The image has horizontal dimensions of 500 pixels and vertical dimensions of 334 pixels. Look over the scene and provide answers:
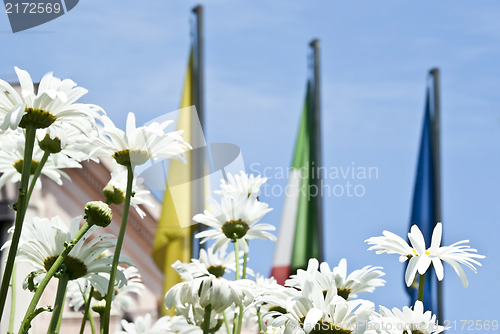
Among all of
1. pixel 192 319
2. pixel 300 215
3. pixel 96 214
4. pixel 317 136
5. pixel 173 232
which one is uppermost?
pixel 317 136

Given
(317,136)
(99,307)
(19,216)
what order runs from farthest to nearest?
(317,136) < (99,307) < (19,216)

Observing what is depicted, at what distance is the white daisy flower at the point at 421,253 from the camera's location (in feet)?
2.97

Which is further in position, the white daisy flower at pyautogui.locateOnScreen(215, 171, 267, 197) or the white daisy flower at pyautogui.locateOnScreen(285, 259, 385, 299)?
the white daisy flower at pyautogui.locateOnScreen(215, 171, 267, 197)

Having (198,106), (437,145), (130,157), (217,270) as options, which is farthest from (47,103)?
(437,145)

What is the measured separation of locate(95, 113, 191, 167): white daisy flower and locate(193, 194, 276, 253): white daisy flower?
17cm

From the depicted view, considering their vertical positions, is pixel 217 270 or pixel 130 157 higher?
pixel 130 157

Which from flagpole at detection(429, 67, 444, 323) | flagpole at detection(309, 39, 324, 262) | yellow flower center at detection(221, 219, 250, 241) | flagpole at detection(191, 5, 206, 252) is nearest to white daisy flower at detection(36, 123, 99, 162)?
yellow flower center at detection(221, 219, 250, 241)

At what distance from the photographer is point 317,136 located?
6.57 metres

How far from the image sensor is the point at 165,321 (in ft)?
3.95

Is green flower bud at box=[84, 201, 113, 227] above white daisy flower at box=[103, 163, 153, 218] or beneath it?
beneath

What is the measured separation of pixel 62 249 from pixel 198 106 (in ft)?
16.1

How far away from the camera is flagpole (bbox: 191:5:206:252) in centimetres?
516

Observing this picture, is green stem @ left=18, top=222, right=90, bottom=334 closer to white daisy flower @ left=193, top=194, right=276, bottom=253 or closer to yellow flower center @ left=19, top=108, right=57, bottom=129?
yellow flower center @ left=19, top=108, right=57, bottom=129

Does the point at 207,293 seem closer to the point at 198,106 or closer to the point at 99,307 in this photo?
the point at 99,307
